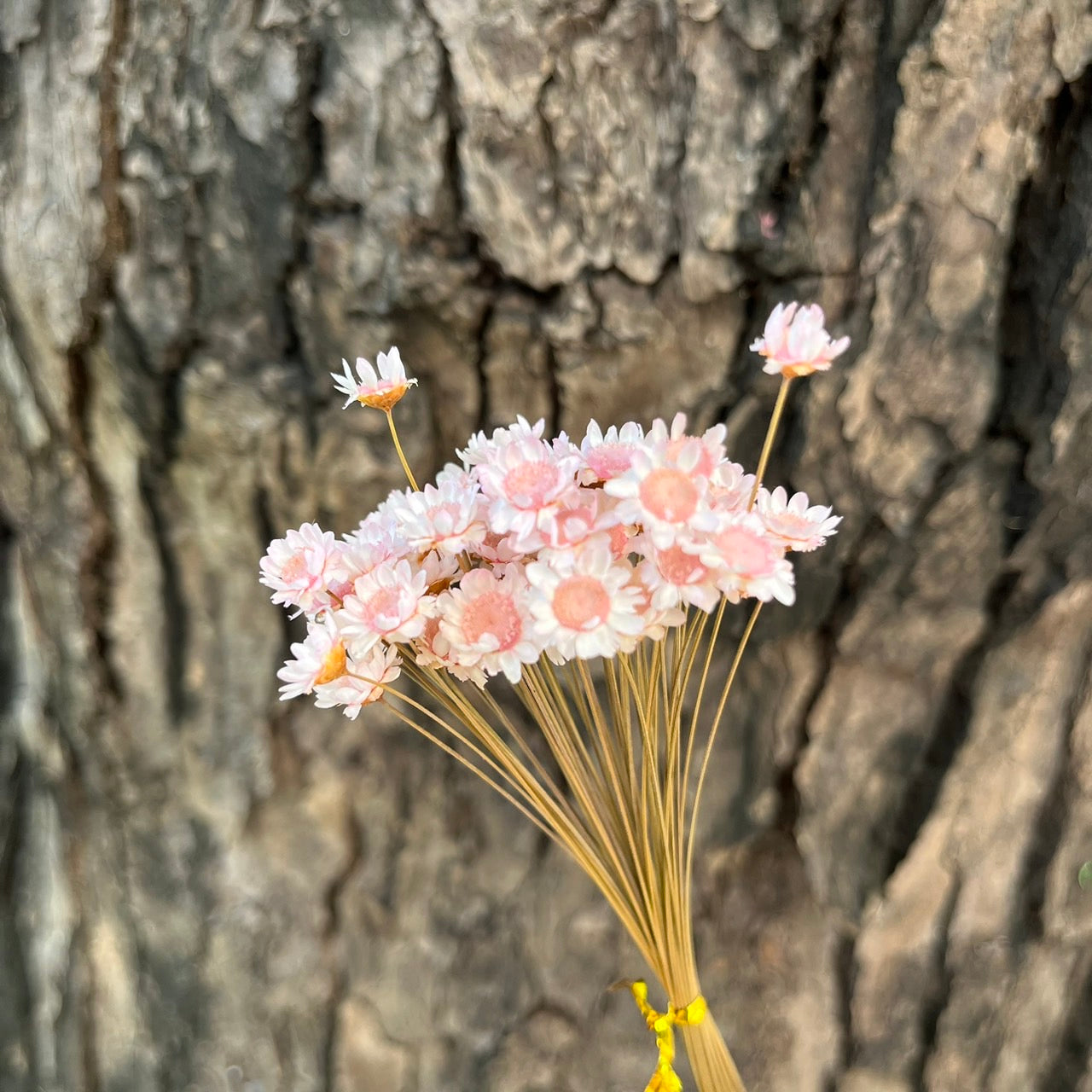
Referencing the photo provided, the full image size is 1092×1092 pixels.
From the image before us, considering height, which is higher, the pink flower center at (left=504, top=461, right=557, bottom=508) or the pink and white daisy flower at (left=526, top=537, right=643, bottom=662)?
the pink flower center at (left=504, top=461, right=557, bottom=508)

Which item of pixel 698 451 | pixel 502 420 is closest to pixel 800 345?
pixel 698 451

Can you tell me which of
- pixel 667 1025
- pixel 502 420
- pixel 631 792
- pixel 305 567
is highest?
pixel 502 420

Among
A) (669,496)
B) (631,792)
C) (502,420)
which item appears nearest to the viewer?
(669,496)

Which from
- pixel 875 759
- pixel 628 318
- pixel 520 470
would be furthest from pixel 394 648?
pixel 875 759

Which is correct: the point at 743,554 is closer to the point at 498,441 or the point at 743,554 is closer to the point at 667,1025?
the point at 498,441

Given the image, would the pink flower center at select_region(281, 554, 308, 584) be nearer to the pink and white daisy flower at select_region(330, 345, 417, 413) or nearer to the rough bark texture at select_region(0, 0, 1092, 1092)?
the pink and white daisy flower at select_region(330, 345, 417, 413)

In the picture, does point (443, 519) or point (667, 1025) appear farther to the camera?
point (667, 1025)

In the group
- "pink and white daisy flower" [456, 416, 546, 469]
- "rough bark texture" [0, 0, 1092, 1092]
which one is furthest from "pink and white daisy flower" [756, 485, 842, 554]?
"rough bark texture" [0, 0, 1092, 1092]

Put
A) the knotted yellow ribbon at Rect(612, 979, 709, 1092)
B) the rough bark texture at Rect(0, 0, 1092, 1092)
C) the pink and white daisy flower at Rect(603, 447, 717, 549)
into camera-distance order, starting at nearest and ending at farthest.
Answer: the pink and white daisy flower at Rect(603, 447, 717, 549) < the knotted yellow ribbon at Rect(612, 979, 709, 1092) < the rough bark texture at Rect(0, 0, 1092, 1092)
